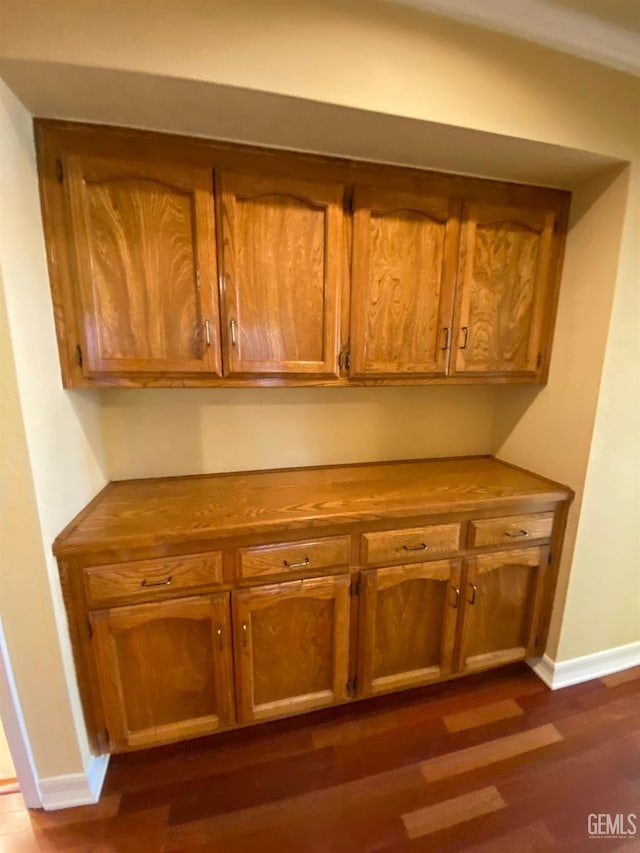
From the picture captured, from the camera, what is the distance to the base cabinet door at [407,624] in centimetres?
150

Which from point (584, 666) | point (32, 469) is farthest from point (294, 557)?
point (584, 666)

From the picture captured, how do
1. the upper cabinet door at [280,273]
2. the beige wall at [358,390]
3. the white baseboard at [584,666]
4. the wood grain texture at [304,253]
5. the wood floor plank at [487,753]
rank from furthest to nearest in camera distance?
the white baseboard at [584,666], the wood floor plank at [487,753], the upper cabinet door at [280,273], the wood grain texture at [304,253], the beige wall at [358,390]

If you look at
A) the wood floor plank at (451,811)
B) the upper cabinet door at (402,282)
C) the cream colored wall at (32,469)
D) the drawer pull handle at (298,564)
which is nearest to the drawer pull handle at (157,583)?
the cream colored wall at (32,469)

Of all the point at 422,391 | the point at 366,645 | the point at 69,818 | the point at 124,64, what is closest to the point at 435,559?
the point at 366,645

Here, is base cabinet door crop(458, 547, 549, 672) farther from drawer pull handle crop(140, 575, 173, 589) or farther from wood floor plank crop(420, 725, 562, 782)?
drawer pull handle crop(140, 575, 173, 589)

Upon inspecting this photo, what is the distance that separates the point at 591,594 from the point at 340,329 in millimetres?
1649

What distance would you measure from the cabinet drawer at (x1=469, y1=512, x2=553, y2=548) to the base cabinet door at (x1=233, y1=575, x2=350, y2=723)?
57 centimetres

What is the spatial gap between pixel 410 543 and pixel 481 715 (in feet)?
2.84

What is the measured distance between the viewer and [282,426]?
1787 millimetres

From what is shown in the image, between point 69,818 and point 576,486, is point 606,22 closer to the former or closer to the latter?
point 576,486

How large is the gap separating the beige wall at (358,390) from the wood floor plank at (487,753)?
40cm

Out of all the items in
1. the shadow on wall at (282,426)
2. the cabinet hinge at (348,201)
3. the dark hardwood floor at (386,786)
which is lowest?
the dark hardwood floor at (386,786)

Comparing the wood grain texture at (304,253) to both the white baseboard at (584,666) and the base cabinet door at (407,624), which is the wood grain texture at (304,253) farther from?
the white baseboard at (584,666)

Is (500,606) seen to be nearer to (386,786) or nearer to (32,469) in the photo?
(386,786)
